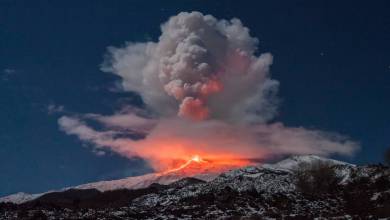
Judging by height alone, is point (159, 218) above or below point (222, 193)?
below

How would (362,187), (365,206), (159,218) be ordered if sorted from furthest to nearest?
(362,187)
(365,206)
(159,218)

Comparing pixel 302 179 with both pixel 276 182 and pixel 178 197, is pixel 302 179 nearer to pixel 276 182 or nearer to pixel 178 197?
pixel 276 182

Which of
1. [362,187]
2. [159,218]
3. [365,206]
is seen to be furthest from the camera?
[362,187]

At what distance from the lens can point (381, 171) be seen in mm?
138250

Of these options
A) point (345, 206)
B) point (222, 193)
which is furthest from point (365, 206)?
point (222, 193)

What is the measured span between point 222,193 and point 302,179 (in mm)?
22132

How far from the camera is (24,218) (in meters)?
82.6

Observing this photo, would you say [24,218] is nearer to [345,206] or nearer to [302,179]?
[345,206]

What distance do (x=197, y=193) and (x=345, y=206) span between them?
4084 centimetres

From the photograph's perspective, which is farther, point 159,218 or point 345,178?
point 345,178

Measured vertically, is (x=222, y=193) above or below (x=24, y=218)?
above

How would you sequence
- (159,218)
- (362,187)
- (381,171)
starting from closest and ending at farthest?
(159,218) → (362,187) → (381,171)

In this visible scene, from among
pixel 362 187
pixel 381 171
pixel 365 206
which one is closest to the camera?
pixel 365 206

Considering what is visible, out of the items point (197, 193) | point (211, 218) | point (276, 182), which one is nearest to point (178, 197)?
point (197, 193)
